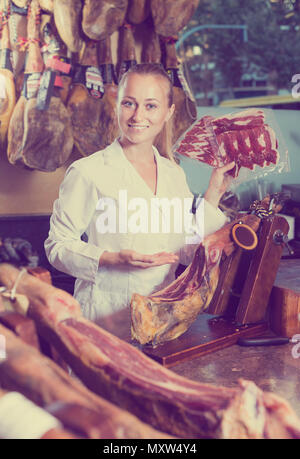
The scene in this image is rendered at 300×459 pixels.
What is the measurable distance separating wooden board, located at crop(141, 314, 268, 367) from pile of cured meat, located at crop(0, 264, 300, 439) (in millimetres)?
362

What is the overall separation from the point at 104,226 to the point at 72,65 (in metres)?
0.97

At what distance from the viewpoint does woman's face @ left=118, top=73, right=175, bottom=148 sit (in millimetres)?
901

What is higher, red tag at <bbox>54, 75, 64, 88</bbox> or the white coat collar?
red tag at <bbox>54, 75, 64, 88</bbox>

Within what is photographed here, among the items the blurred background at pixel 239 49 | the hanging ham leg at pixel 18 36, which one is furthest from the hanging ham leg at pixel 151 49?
the blurred background at pixel 239 49

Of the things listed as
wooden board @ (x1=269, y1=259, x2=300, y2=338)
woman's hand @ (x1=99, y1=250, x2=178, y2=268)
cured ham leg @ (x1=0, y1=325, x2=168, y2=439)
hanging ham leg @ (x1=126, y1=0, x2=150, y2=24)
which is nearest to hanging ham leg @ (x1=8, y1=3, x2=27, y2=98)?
hanging ham leg @ (x1=126, y1=0, x2=150, y2=24)

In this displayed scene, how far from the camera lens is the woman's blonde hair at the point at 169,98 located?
908mm

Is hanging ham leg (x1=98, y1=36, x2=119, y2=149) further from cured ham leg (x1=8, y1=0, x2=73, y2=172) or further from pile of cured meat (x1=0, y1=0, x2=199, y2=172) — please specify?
cured ham leg (x1=8, y1=0, x2=73, y2=172)

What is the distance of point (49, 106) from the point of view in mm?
1738

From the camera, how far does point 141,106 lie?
2.97 ft

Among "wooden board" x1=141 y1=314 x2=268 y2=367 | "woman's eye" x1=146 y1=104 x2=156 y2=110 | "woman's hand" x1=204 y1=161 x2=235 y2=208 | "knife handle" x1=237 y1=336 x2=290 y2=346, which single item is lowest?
"knife handle" x1=237 y1=336 x2=290 y2=346

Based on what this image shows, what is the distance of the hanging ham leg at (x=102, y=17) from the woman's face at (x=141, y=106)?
828 mm

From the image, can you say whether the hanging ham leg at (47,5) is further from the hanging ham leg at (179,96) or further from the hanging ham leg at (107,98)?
the hanging ham leg at (179,96)

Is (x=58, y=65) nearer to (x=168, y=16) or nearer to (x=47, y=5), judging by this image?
(x=47, y=5)

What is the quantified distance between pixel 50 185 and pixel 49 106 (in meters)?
0.58
